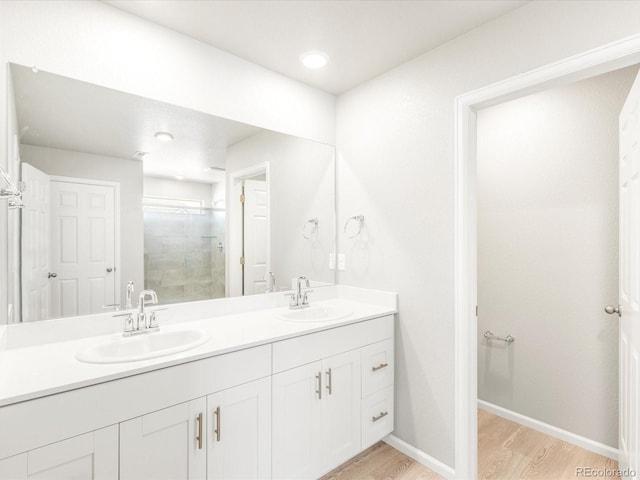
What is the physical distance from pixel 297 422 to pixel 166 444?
0.61 meters

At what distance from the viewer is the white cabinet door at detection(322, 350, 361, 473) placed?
1.75 m

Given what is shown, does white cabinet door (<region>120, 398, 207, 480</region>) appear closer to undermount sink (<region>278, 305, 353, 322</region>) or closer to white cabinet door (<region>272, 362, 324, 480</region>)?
white cabinet door (<region>272, 362, 324, 480</region>)

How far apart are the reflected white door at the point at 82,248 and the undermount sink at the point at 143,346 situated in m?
0.25

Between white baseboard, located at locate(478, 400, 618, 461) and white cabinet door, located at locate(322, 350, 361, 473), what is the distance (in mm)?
1233

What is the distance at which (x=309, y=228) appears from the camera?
244 cm

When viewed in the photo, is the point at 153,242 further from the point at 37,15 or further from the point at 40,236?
the point at 37,15

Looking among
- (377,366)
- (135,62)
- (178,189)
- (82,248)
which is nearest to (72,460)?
(82,248)

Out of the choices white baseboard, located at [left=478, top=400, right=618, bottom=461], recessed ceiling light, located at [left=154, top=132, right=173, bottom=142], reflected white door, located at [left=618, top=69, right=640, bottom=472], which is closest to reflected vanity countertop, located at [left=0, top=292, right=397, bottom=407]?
recessed ceiling light, located at [left=154, top=132, right=173, bottom=142]

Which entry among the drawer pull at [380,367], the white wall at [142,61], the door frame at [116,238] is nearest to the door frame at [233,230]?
the white wall at [142,61]

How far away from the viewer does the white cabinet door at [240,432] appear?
1.37 m

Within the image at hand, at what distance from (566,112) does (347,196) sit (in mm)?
1486

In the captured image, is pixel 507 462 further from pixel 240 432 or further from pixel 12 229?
pixel 12 229

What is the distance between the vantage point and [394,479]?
73.5 inches

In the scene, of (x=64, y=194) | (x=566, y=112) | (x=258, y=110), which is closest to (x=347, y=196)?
(x=258, y=110)
